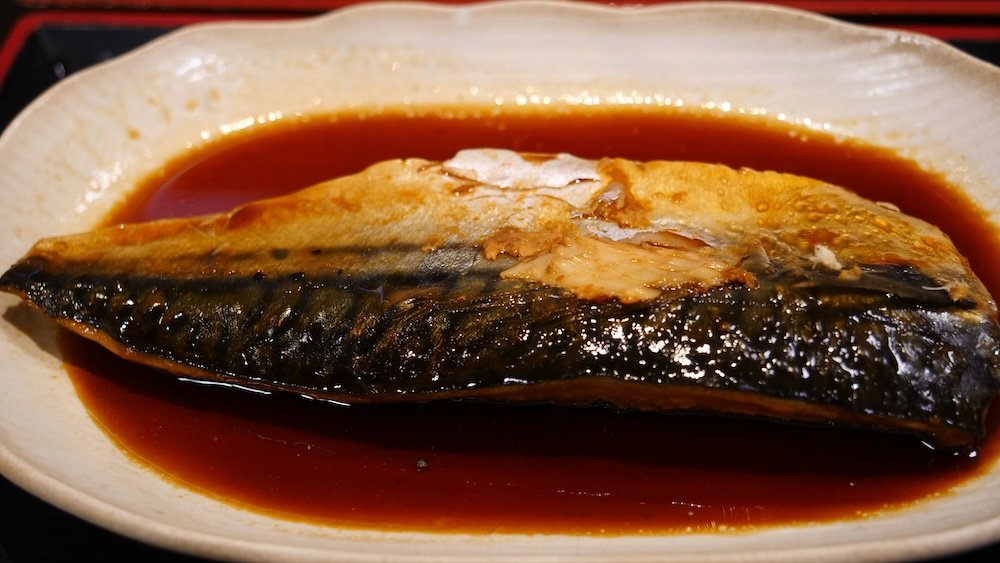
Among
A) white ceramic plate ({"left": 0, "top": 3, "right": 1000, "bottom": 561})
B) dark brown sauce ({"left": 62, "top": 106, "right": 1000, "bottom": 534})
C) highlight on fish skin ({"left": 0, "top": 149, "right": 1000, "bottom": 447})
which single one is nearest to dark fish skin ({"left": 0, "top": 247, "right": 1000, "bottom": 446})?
highlight on fish skin ({"left": 0, "top": 149, "right": 1000, "bottom": 447})

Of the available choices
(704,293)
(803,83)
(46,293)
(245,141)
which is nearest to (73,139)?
(245,141)

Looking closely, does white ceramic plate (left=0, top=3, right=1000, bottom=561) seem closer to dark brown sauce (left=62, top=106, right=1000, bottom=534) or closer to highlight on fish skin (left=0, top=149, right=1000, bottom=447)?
dark brown sauce (left=62, top=106, right=1000, bottom=534)

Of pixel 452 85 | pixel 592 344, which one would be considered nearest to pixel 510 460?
pixel 592 344

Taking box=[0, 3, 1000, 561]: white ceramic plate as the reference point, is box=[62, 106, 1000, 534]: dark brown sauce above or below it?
below

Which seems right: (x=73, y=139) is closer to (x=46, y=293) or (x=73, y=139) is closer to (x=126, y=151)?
(x=126, y=151)

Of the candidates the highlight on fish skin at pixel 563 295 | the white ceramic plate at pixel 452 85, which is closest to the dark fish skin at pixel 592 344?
the highlight on fish skin at pixel 563 295

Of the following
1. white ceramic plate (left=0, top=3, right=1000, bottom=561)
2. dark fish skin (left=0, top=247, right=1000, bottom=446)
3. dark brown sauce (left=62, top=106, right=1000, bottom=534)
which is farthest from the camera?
white ceramic plate (left=0, top=3, right=1000, bottom=561)

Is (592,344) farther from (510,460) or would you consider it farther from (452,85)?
(452,85)
